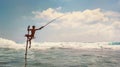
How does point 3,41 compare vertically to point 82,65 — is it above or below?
above

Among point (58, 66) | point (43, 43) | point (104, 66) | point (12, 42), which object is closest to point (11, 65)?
point (58, 66)

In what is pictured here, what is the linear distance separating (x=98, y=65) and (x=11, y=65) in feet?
35.5

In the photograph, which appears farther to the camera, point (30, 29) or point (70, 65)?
point (70, 65)

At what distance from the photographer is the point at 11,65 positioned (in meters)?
35.5

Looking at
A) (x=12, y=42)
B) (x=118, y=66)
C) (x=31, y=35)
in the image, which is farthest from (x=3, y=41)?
(x=31, y=35)

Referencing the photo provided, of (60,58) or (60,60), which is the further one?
(60,58)

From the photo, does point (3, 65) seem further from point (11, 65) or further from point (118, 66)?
point (118, 66)

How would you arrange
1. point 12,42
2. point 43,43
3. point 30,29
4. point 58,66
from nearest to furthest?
point 30,29 → point 58,66 → point 12,42 → point 43,43

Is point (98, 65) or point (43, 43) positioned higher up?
point (43, 43)

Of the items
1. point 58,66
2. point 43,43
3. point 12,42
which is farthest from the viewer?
point 43,43

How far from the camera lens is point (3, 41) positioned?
7825 centimetres

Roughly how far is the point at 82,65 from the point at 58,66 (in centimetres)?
349

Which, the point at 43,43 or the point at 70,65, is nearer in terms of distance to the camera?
the point at 70,65

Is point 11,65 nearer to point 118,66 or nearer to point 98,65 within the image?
point 98,65
